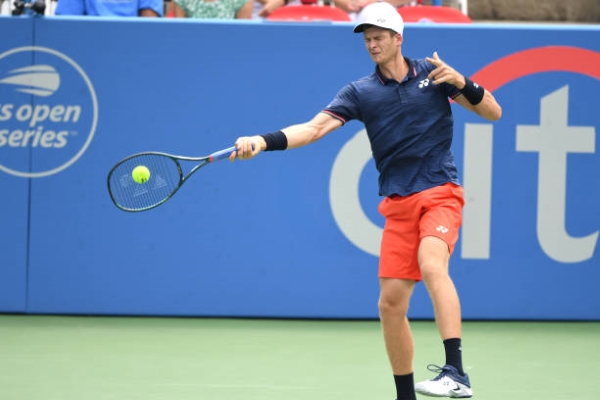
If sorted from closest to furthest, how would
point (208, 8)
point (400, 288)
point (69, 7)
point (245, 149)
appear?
point (245, 149)
point (400, 288)
point (69, 7)
point (208, 8)

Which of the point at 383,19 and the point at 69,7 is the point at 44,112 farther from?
the point at 383,19

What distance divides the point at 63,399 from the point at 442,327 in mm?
1921

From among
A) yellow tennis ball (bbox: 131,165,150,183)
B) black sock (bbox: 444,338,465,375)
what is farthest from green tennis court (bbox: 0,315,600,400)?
yellow tennis ball (bbox: 131,165,150,183)

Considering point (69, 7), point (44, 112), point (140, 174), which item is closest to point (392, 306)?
point (140, 174)

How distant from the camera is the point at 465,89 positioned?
17.8 feet

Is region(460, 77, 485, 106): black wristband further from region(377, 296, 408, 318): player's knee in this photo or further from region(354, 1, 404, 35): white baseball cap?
region(377, 296, 408, 318): player's knee

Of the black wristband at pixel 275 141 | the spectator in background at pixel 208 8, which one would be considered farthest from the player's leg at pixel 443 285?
the spectator in background at pixel 208 8

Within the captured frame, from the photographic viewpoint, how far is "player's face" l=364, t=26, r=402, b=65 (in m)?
5.45

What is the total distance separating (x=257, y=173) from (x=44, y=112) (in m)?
1.50

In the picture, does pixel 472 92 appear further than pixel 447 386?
Yes

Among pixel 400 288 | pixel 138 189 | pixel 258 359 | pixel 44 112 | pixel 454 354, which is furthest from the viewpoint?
pixel 44 112

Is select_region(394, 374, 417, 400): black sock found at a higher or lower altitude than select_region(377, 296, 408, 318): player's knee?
lower

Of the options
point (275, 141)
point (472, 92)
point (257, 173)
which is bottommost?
point (257, 173)

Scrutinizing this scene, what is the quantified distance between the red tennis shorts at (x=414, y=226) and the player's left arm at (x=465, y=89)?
1.31ft
